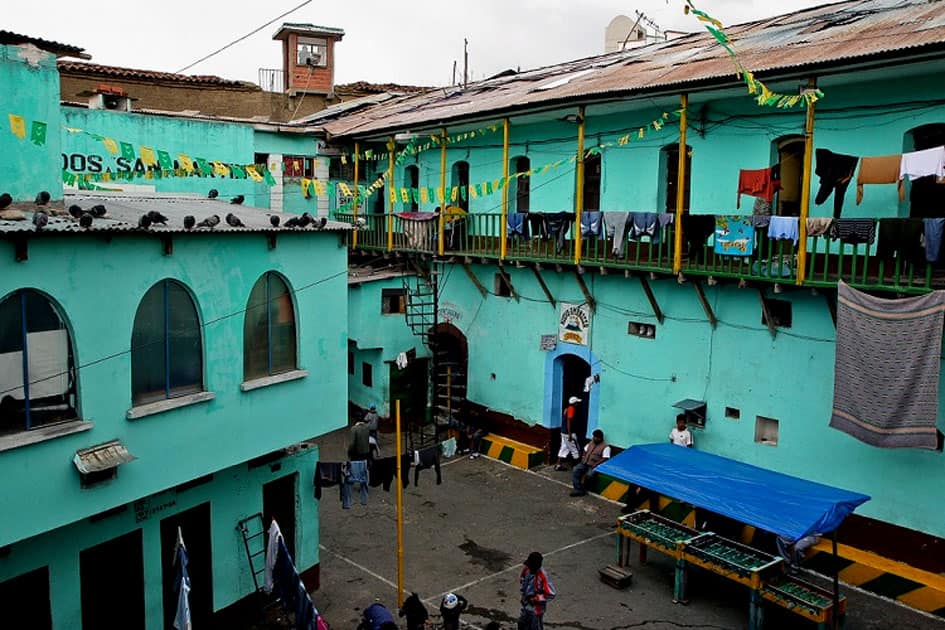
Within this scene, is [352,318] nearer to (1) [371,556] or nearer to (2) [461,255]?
(2) [461,255]

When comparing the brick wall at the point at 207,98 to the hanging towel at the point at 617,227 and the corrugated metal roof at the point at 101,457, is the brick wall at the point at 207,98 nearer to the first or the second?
the hanging towel at the point at 617,227

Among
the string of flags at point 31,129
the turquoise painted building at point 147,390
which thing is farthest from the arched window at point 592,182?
the string of flags at point 31,129

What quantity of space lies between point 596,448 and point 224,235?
10251 millimetres

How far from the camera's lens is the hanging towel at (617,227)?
675 inches

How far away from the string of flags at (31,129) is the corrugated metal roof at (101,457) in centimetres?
378

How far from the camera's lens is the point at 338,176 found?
2719 centimetres

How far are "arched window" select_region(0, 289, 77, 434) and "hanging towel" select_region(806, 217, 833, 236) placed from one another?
452 inches

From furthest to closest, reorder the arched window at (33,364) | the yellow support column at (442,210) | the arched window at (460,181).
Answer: the arched window at (460,181) → the yellow support column at (442,210) → the arched window at (33,364)

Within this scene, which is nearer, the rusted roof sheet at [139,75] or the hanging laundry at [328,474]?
the hanging laundry at [328,474]

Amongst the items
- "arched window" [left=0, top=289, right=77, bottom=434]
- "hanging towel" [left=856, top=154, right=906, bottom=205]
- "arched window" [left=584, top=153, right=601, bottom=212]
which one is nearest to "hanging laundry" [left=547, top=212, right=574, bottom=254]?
"arched window" [left=584, top=153, right=601, bottom=212]

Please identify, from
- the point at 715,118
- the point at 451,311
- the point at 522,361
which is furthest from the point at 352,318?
the point at 715,118

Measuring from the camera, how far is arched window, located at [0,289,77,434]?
8695 millimetres

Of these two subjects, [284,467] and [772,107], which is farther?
[772,107]

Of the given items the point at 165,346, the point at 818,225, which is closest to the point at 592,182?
the point at 818,225
